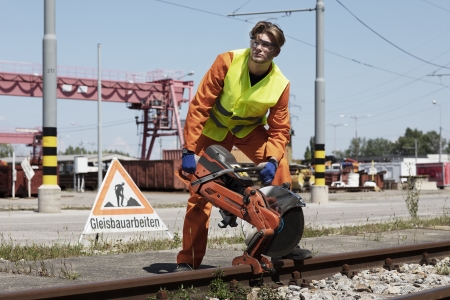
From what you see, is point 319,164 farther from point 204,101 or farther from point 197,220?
point 204,101

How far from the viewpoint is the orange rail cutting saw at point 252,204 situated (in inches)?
220

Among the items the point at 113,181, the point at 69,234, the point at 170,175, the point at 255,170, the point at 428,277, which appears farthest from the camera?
the point at 170,175

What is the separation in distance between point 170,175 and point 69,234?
33882 millimetres

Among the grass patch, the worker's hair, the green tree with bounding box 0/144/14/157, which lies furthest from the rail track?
the green tree with bounding box 0/144/14/157

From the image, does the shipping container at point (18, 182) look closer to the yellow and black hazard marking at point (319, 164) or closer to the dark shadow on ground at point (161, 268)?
the yellow and black hazard marking at point (319, 164)

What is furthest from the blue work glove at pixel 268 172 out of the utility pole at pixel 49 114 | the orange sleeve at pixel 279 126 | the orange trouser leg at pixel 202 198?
the utility pole at pixel 49 114

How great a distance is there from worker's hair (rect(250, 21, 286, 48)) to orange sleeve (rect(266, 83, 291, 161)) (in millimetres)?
429

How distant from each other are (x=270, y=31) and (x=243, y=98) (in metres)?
0.57

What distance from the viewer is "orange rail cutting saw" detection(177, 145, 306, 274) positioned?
5586 mm

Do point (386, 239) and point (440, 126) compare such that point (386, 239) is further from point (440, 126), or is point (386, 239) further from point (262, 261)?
point (440, 126)

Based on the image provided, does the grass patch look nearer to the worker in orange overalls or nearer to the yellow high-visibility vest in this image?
the worker in orange overalls

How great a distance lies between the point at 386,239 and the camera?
405 inches

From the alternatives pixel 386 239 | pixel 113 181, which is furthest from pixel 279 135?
pixel 386 239

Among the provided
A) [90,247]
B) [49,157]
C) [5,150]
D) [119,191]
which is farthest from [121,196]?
[5,150]
